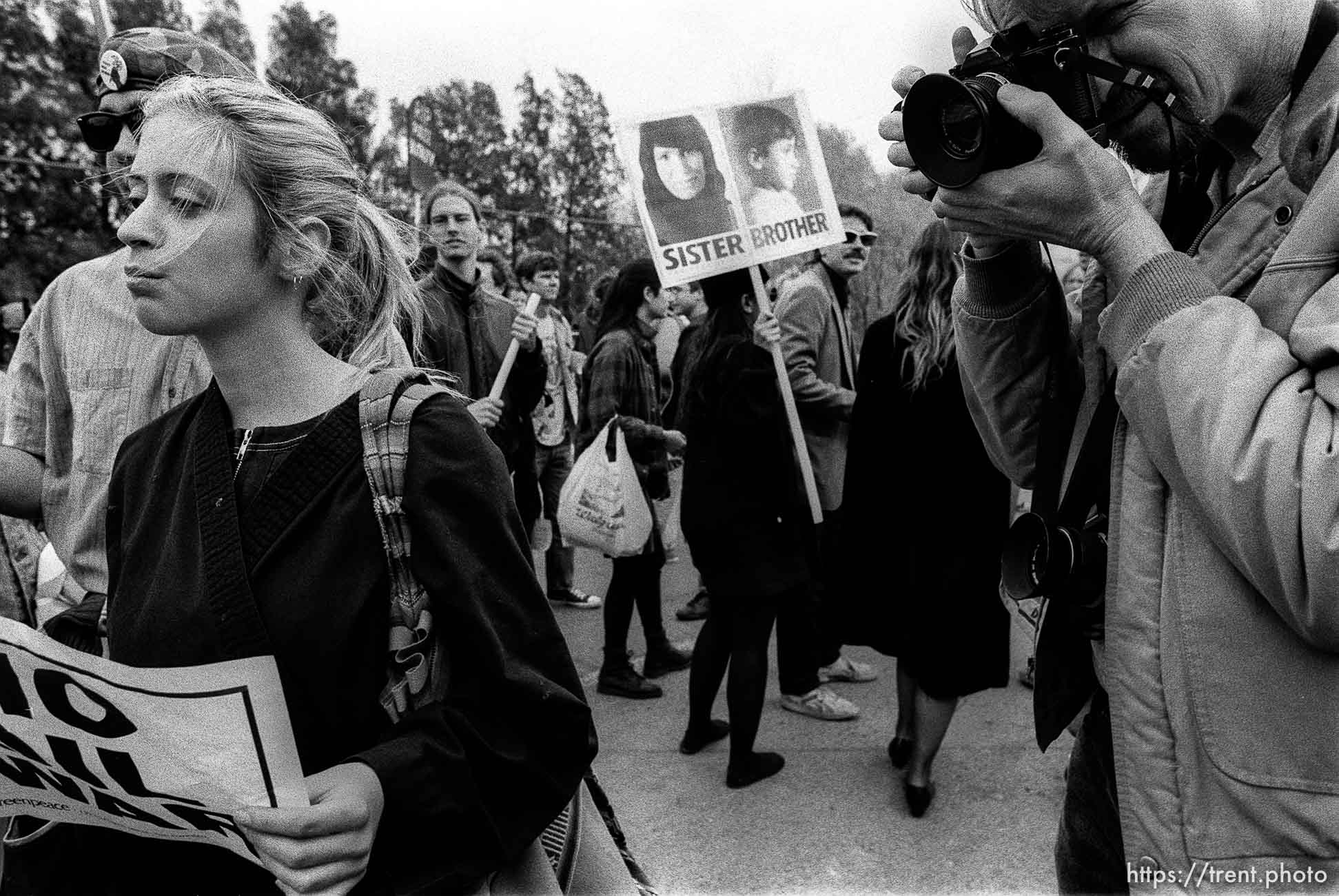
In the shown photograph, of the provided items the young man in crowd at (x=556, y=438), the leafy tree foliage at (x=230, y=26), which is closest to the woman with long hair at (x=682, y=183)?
the young man in crowd at (x=556, y=438)

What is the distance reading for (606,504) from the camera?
449 cm

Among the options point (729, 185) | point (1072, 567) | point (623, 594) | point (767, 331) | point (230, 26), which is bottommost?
point (623, 594)

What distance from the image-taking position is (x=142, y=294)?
1376mm

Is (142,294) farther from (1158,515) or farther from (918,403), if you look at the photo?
(918,403)

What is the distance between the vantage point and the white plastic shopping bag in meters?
4.46

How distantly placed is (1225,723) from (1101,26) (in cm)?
83

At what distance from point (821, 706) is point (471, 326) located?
224 centimetres

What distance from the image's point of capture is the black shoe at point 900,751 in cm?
377

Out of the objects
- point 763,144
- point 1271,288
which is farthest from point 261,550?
point 763,144

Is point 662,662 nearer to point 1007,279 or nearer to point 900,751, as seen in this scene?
point 900,751

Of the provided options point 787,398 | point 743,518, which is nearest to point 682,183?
point 787,398

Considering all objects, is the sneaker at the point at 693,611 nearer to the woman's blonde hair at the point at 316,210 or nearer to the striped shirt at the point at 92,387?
the striped shirt at the point at 92,387

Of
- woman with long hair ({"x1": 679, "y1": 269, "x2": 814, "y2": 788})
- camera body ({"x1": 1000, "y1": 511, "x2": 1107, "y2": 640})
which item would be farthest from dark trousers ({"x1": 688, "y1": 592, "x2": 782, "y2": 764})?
camera body ({"x1": 1000, "y1": 511, "x2": 1107, "y2": 640})

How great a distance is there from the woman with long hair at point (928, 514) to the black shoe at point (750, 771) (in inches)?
20.1
